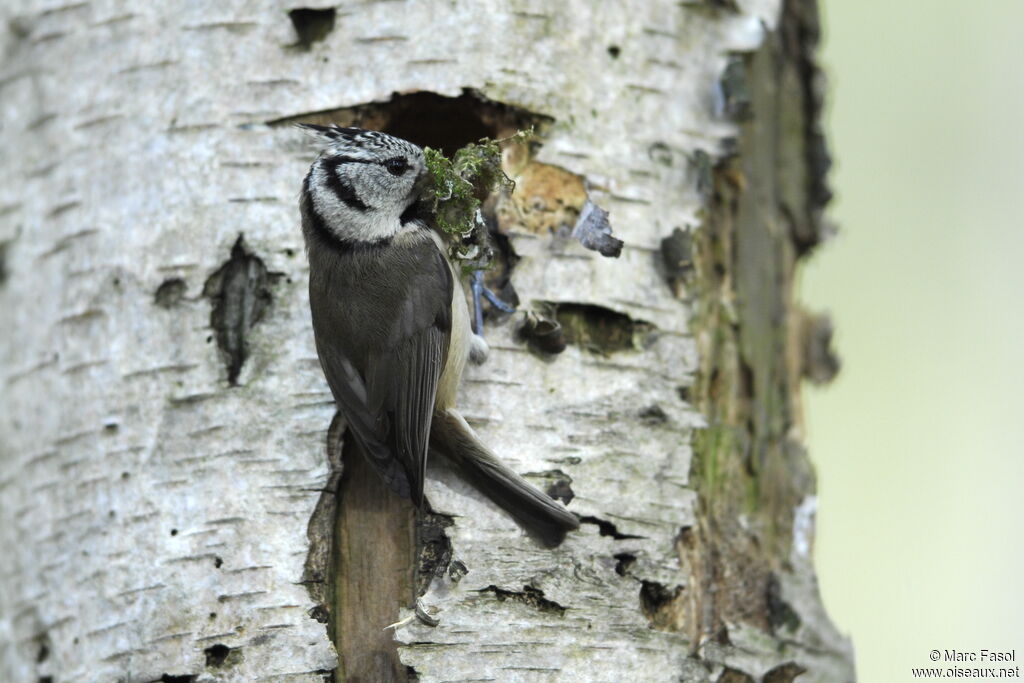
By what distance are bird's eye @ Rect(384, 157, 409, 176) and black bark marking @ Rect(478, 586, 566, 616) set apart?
114 centimetres

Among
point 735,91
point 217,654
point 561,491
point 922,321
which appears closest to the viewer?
point 217,654

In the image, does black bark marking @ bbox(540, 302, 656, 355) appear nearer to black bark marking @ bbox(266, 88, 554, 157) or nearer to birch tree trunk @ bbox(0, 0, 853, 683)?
birch tree trunk @ bbox(0, 0, 853, 683)

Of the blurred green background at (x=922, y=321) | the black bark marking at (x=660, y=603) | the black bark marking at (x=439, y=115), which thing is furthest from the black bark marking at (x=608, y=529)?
the blurred green background at (x=922, y=321)

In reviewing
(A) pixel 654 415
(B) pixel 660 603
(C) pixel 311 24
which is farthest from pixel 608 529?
(C) pixel 311 24

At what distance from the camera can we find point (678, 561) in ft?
8.94

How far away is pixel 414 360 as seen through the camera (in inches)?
115

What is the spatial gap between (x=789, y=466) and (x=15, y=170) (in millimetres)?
2296

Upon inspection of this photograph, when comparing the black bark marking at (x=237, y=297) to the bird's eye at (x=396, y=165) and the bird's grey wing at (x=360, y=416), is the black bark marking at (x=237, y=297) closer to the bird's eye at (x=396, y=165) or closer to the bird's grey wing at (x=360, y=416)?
the bird's grey wing at (x=360, y=416)

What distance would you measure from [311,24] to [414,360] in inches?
34.7

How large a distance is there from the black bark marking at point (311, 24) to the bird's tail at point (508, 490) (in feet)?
3.38

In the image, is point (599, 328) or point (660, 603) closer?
point (660, 603)

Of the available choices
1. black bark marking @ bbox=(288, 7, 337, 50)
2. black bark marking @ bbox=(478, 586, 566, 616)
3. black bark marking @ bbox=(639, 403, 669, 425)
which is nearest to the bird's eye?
black bark marking @ bbox=(288, 7, 337, 50)

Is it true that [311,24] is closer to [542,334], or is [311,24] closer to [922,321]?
[542,334]

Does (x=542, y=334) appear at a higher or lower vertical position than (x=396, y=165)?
lower
